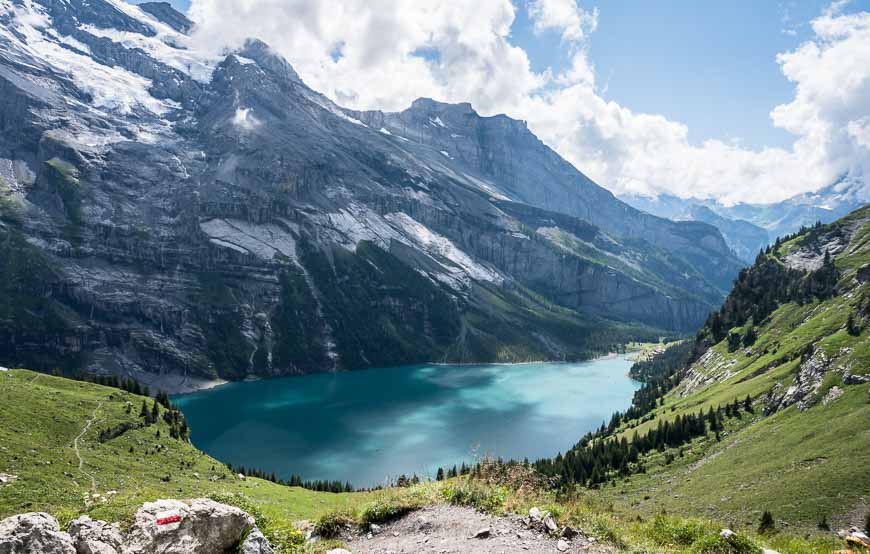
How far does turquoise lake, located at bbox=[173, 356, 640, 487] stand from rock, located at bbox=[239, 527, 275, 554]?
84.1 metres

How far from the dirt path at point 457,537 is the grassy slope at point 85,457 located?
1643 centimetres

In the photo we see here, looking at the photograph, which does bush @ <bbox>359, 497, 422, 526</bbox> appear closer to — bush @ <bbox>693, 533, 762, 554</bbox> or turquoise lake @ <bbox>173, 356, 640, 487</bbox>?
bush @ <bbox>693, 533, 762, 554</bbox>

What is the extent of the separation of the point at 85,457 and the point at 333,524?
41.9 metres

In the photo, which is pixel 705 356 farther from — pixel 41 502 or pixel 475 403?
pixel 41 502

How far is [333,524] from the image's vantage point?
52.6 ft

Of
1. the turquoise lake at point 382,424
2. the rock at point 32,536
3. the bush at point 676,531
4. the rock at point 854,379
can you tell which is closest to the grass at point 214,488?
the bush at point 676,531

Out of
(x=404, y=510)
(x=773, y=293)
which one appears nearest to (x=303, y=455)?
(x=404, y=510)

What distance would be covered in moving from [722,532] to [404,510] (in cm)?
895

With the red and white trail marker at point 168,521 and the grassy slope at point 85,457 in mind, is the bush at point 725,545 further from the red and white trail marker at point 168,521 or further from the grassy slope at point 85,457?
the grassy slope at point 85,457

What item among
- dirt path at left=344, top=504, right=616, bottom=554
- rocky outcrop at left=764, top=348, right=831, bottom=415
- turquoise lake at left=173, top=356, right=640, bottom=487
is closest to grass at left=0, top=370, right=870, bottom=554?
dirt path at left=344, top=504, right=616, bottom=554

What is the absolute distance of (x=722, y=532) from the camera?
1298 centimetres

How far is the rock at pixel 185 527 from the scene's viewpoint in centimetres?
1141

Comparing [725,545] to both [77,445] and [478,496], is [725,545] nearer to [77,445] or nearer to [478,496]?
[478,496]

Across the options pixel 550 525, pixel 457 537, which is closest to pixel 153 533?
pixel 457 537
